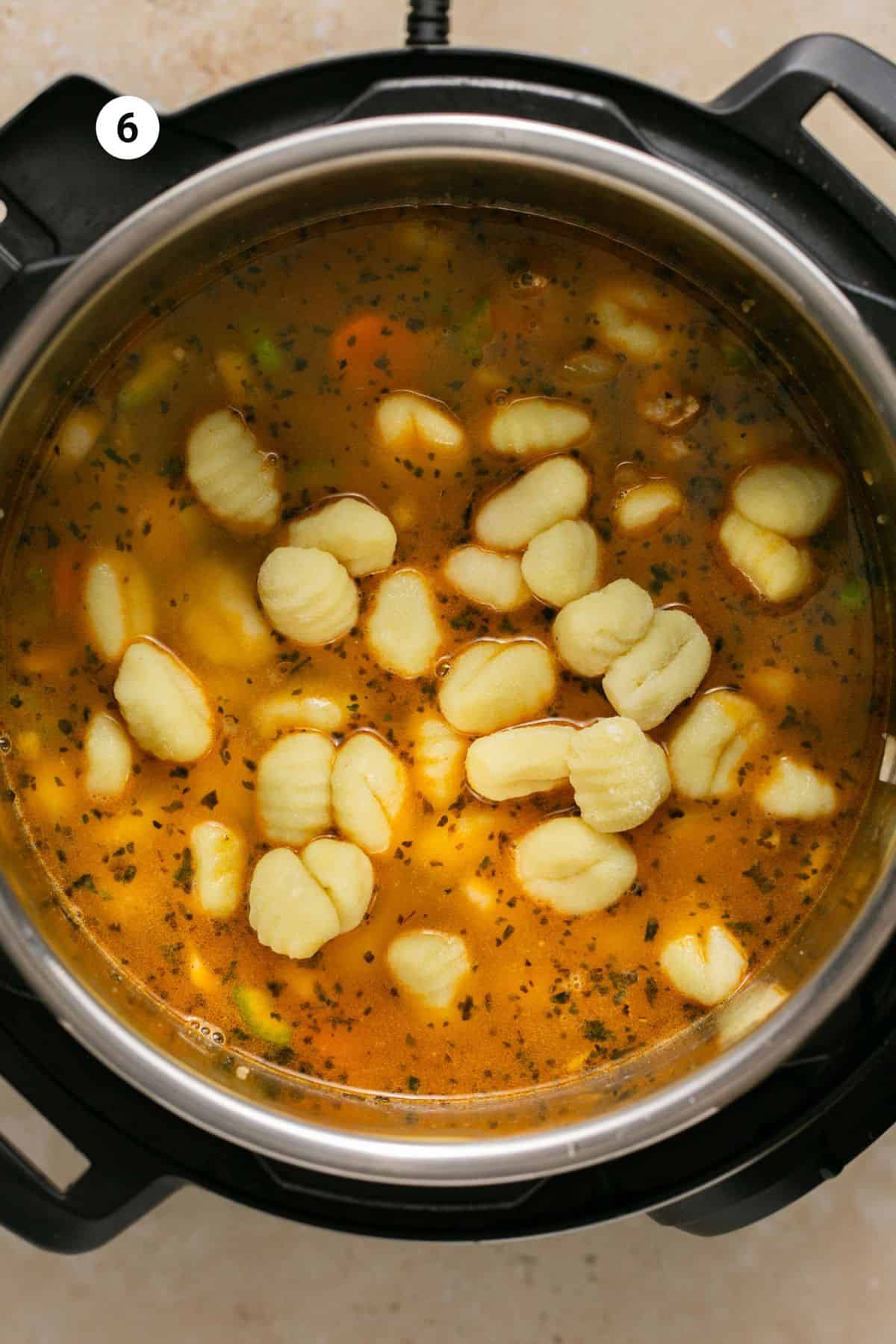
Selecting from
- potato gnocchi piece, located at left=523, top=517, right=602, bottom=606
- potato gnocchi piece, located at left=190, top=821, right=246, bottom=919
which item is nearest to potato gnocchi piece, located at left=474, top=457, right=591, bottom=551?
potato gnocchi piece, located at left=523, top=517, right=602, bottom=606

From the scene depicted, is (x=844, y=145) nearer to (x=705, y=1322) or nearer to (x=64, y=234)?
(x=64, y=234)

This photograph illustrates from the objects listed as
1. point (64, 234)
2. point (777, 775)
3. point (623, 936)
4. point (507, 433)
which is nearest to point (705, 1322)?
point (623, 936)

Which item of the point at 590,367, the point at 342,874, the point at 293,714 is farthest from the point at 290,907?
the point at 590,367

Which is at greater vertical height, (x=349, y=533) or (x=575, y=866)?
(x=349, y=533)

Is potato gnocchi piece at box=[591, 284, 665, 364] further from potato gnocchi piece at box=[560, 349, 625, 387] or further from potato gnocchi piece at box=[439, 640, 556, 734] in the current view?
potato gnocchi piece at box=[439, 640, 556, 734]

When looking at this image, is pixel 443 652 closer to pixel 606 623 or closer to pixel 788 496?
pixel 606 623

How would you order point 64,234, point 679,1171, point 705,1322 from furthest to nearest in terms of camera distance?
1. point 705,1322
2. point 679,1171
3. point 64,234

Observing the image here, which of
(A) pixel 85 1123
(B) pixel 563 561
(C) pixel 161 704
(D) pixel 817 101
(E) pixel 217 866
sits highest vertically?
(D) pixel 817 101
